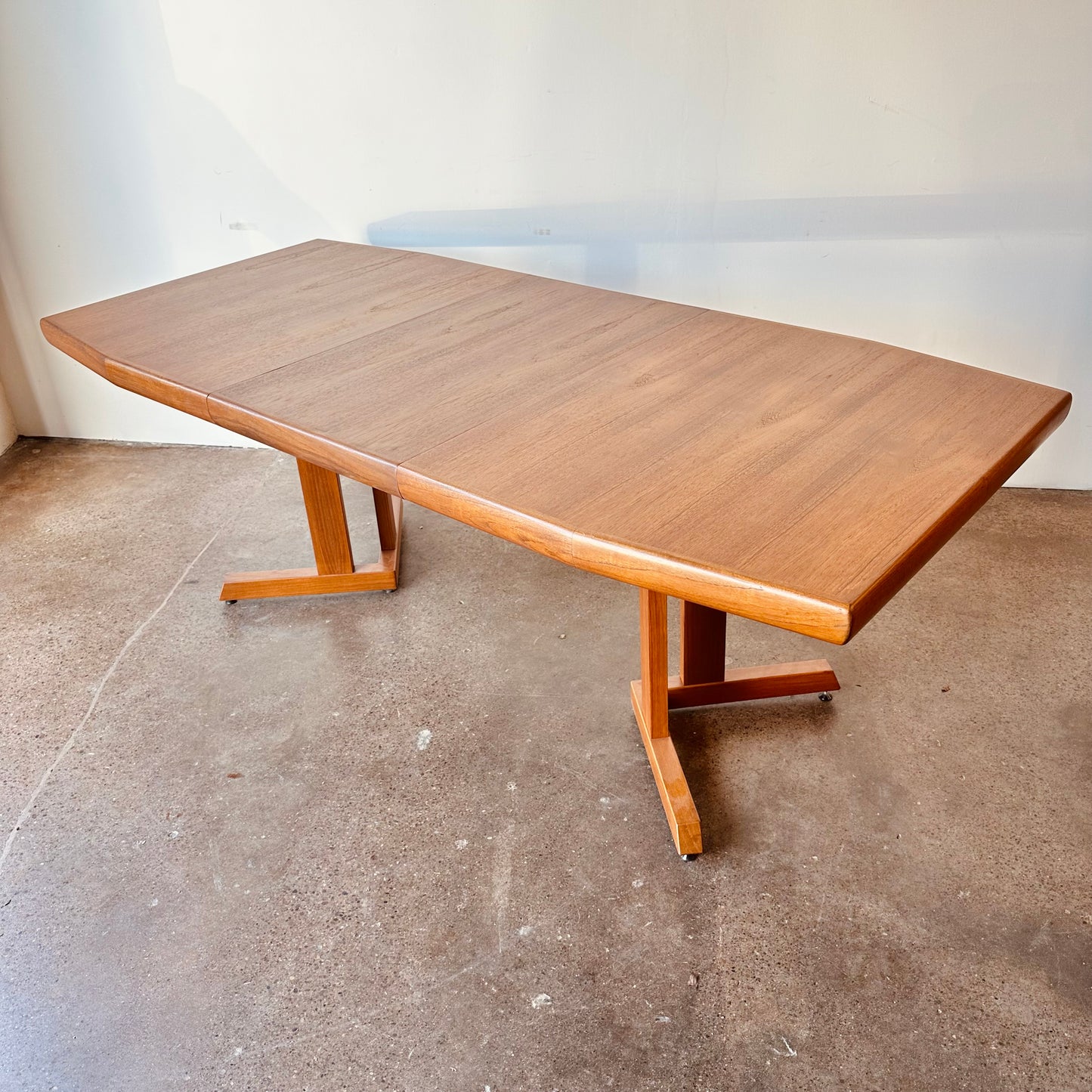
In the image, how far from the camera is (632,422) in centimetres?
161

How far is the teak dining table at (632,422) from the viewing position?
1280 mm

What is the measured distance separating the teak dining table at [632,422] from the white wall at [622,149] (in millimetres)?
644

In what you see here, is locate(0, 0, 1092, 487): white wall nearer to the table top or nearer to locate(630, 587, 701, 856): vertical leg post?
the table top

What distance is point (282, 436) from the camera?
166cm

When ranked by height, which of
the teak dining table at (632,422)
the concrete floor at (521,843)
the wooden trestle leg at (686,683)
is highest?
the teak dining table at (632,422)

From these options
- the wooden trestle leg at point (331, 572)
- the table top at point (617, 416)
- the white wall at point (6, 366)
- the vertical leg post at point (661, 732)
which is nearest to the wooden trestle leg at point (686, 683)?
the vertical leg post at point (661, 732)

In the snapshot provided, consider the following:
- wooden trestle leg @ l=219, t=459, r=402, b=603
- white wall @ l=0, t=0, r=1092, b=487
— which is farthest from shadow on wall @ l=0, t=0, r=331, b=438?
wooden trestle leg @ l=219, t=459, r=402, b=603

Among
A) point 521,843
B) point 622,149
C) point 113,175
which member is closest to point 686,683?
point 521,843

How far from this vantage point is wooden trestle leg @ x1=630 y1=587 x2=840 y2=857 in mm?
1905

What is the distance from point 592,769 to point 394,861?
44cm

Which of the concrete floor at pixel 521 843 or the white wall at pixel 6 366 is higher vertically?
the white wall at pixel 6 366

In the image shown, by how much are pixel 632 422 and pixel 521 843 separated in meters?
0.85

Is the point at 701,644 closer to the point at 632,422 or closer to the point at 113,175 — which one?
the point at 632,422

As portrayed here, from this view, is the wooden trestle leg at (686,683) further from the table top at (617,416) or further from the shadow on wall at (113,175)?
the shadow on wall at (113,175)
